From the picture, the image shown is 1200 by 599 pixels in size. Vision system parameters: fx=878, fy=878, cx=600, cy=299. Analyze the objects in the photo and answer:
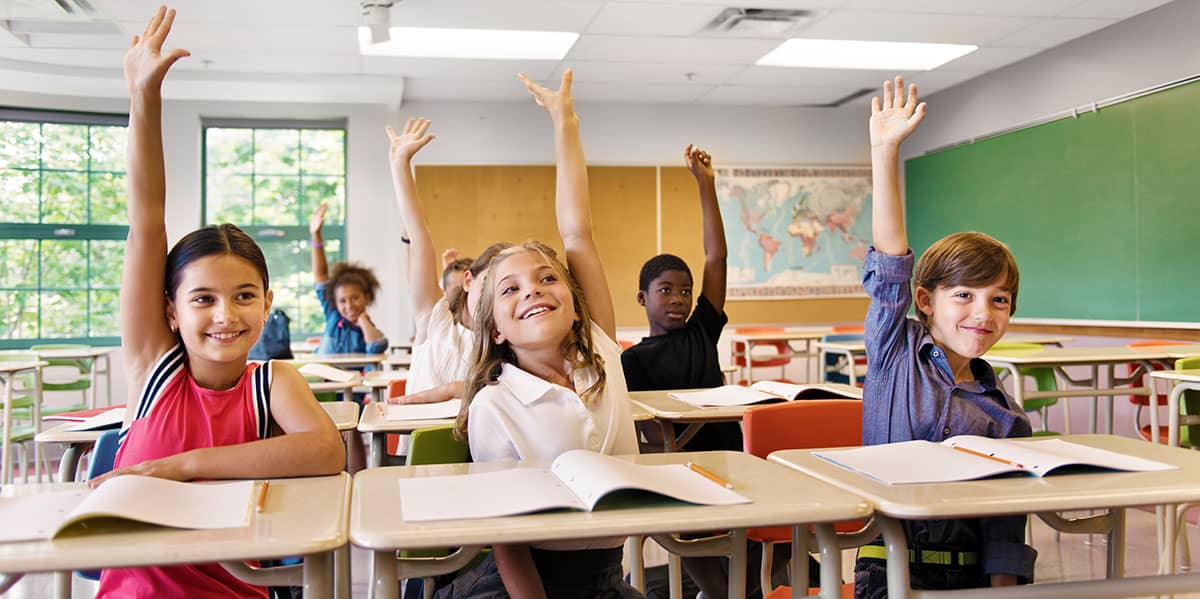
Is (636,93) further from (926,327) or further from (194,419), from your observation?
(194,419)

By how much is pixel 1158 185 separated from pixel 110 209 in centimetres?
753

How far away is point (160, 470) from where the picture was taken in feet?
3.92

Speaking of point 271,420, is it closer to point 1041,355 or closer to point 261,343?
point 1041,355

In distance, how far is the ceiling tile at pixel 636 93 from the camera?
7016mm

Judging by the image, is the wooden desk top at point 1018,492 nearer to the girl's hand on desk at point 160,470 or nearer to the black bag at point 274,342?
the girl's hand on desk at point 160,470

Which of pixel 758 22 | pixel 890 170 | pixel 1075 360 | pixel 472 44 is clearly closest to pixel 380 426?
pixel 890 170

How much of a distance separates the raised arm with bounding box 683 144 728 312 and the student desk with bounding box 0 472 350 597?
175 cm

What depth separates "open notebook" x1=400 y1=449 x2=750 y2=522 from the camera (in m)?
1.00

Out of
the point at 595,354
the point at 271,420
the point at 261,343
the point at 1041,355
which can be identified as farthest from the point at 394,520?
the point at 261,343

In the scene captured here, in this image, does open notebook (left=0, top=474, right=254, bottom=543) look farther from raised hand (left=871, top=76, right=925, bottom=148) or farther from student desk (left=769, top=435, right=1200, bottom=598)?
raised hand (left=871, top=76, right=925, bottom=148)

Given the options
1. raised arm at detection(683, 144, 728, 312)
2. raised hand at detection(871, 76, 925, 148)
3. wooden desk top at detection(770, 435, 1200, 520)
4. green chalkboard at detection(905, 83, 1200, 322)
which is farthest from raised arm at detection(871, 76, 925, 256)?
green chalkboard at detection(905, 83, 1200, 322)

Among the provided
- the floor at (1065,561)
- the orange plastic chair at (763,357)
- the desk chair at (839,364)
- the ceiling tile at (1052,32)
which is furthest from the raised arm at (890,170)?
the orange plastic chair at (763,357)

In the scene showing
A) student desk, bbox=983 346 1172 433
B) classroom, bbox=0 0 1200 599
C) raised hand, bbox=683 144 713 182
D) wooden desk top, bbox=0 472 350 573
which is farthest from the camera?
student desk, bbox=983 346 1172 433

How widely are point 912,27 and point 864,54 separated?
680 mm
